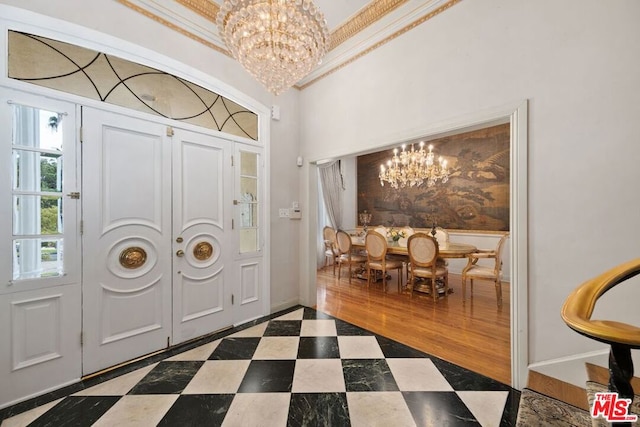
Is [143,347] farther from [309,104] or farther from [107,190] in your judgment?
[309,104]

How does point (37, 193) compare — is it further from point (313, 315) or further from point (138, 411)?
point (313, 315)

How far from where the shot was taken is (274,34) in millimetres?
1730

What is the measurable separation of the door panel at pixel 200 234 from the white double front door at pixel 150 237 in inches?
0.4

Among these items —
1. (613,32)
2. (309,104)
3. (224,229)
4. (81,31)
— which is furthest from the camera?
(309,104)

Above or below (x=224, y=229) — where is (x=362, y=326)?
below

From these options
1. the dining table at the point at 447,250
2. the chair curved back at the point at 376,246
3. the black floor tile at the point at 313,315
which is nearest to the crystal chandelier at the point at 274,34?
the black floor tile at the point at 313,315

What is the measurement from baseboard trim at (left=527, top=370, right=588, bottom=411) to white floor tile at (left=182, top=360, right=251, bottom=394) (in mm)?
2133

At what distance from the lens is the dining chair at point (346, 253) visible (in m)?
5.00

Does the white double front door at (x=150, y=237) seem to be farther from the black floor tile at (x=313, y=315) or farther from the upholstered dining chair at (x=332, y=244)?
the upholstered dining chair at (x=332, y=244)

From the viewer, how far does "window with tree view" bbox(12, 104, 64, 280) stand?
6.07ft

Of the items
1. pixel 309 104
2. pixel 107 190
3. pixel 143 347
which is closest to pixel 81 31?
pixel 107 190

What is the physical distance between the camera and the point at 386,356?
237cm

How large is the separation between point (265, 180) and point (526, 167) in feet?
8.68

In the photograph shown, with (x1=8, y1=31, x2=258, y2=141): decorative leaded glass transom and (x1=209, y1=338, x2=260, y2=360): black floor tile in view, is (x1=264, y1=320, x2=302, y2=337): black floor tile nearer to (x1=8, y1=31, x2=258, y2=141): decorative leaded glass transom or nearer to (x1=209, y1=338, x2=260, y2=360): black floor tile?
(x1=209, y1=338, x2=260, y2=360): black floor tile
